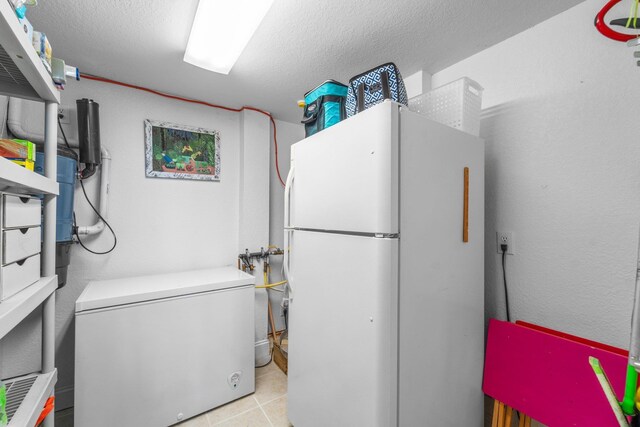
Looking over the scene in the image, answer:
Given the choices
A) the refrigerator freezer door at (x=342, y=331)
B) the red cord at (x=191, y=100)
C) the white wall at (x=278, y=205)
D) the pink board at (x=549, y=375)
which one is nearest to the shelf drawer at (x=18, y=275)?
the refrigerator freezer door at (x=342, y=331)

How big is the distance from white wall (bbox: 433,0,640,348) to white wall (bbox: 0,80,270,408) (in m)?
1.98

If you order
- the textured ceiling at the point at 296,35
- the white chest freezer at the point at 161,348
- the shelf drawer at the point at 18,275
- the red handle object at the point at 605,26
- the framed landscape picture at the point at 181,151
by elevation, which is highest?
the textured ceiling at the point at 296,35

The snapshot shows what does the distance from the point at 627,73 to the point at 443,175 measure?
91 cm

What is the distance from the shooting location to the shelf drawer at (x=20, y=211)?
0.84 meters

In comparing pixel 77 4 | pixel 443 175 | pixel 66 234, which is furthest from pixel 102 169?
pixel 443 175

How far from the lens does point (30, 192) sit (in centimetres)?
122

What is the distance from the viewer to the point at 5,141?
0.93m

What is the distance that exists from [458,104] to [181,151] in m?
2.18

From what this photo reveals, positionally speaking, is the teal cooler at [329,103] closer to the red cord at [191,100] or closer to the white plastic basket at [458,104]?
the white plastic basket at [458,104]

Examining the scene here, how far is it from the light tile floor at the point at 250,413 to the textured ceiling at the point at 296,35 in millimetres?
2435

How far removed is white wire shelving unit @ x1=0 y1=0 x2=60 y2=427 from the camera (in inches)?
29.9

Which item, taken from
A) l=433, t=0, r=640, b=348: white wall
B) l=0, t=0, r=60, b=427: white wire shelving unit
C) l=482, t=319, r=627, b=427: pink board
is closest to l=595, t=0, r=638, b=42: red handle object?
l=433, t=0, r=640, b=348: white wall

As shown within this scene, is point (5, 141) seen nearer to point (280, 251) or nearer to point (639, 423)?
point (280, 251)

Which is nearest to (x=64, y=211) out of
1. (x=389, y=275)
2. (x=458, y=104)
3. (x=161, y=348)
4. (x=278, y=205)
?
(x=161, y=348)
